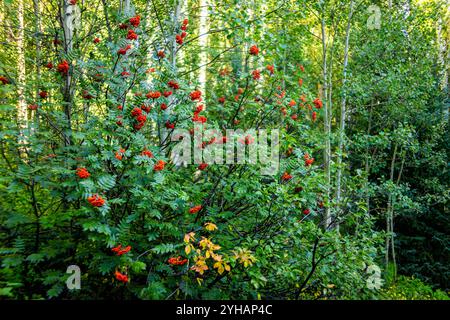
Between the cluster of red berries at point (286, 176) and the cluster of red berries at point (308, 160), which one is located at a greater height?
the cluster of red berries at point (308, 160)

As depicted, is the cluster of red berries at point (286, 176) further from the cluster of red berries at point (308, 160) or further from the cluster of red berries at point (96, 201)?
the cluster of red berries at point (96, 201)

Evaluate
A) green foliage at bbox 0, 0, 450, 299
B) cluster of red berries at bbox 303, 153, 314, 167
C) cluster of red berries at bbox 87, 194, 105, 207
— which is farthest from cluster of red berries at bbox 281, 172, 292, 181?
cluster of red berries at bbox 87, 194, 105, 207

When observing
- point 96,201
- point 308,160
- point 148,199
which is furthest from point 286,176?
point 96,201

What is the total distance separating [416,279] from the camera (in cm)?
970

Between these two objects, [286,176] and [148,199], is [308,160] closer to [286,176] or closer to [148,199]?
[286,176]

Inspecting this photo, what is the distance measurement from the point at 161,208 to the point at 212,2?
138 inches

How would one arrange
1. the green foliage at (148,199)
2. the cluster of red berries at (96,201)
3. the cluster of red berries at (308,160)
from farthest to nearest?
the cluster of red berries at (308,160) < the green foliage at (148,199) < the cluster of red berries at (96,201)

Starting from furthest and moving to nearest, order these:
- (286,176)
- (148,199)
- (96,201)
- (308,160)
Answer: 1. (308,160)
2. (286,176)
3. (148,199)
4. (96,201)

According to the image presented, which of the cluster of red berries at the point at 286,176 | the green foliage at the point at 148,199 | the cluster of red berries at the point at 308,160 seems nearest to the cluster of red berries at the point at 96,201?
the green foliage at the point at 148,199

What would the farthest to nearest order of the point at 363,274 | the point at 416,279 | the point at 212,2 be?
the point at 416,279 < the point at 212,2 < the point at 363,274
